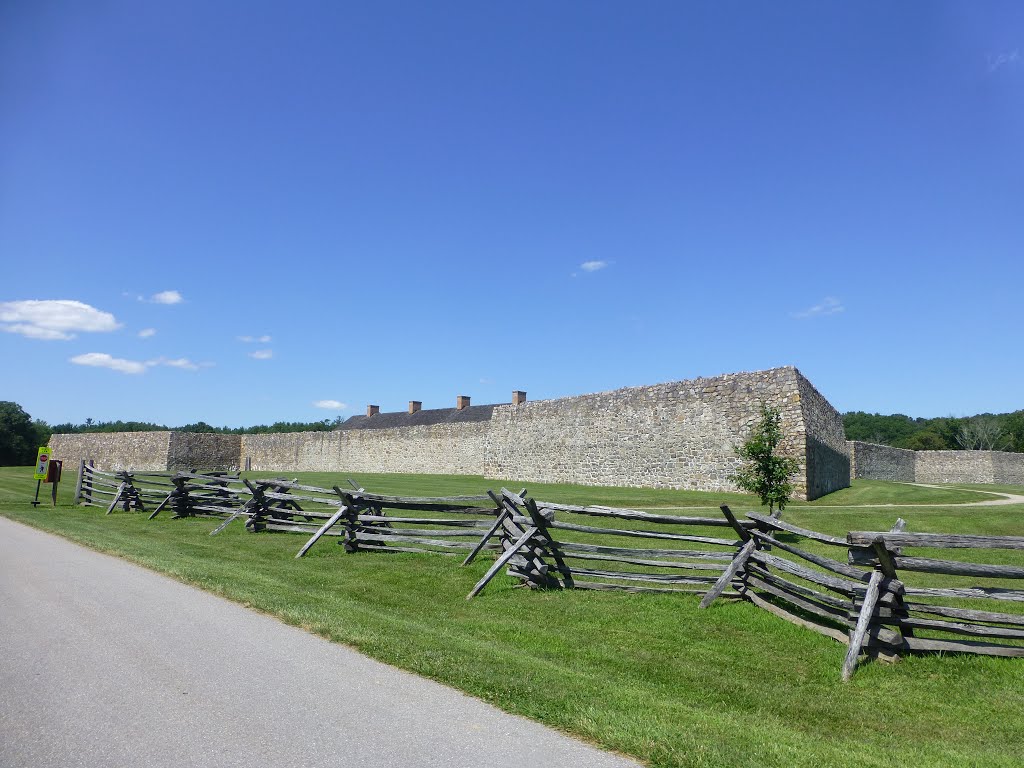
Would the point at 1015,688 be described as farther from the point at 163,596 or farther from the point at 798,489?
the point at 798,489

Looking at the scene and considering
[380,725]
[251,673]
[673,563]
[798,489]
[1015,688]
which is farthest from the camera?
[798,489]

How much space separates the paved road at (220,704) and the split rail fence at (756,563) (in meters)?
3.56

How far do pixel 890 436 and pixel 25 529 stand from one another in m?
105

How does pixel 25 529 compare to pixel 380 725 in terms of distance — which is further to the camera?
pixel 25 529

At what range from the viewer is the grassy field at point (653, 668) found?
4512 mm

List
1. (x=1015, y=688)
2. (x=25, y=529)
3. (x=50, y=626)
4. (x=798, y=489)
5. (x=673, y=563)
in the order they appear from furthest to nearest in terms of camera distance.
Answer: (x=798, y=489), (x=25, y=529), (x=673, y=563), (x=50, y=626), (x=1015, y=688)

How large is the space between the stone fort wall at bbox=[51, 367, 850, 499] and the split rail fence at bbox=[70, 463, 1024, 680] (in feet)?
33.7

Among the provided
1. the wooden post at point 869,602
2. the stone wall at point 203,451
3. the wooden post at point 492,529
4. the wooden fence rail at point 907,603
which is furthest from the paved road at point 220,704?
the stone wall at point 203,451

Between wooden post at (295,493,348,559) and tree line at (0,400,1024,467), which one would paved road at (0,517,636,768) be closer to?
wooden post at (295,493,348,559)

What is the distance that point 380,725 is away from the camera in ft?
14.2

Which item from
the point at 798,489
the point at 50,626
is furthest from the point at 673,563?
the point at 798,489

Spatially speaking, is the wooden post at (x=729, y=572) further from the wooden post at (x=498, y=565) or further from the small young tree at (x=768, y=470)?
the small young tree at (x=768, y=470)

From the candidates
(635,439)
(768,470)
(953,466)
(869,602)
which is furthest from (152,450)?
(953,466)

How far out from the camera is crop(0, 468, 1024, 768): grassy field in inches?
178
